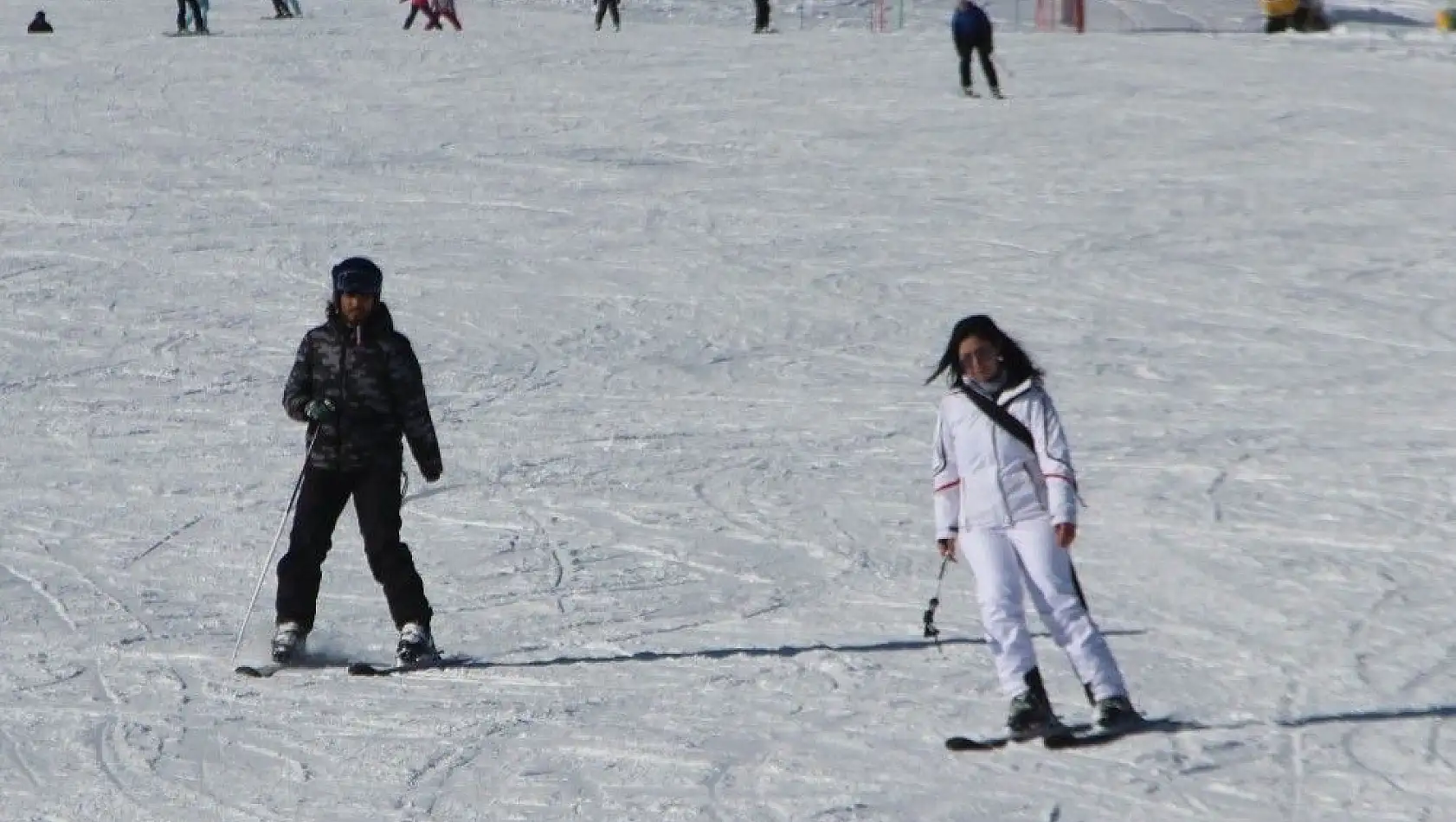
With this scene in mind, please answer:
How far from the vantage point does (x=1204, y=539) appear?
9.50 m

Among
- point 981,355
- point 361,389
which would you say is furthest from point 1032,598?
point 361,389

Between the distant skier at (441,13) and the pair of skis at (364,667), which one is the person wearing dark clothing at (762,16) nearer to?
the distant skier at (441,13)

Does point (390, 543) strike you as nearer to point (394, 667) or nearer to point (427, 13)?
point (394, 667)

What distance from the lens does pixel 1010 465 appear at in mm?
6223

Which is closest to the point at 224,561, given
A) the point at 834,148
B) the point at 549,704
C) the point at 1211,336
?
the point at 549,704

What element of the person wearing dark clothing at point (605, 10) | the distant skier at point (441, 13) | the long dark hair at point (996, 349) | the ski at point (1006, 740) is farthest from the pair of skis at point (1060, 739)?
the distant skier at point (441, 13)

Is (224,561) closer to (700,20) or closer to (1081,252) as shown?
(1081,252)

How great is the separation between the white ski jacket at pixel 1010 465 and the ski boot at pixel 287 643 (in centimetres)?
249

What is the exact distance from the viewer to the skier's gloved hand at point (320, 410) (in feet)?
23.7

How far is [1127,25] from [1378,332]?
73.0 ft

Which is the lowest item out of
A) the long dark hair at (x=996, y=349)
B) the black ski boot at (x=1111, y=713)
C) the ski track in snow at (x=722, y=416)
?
the ski track in snow at (x=722, y=416)

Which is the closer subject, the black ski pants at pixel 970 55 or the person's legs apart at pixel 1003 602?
the person's legs apart at pixel 1003 602

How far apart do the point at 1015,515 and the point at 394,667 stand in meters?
2.39

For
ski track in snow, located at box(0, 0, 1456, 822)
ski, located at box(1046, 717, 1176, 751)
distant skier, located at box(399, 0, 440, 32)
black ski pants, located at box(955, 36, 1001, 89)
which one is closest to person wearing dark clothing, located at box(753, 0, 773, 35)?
ski track in snow, located at box(0, 0, 1456, 822)
